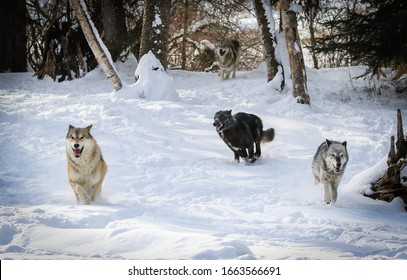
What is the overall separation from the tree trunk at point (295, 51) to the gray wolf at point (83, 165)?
4.20 meters

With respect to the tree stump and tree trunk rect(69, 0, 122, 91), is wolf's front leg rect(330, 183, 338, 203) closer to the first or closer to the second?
the tree stump

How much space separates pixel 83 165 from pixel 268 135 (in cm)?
303

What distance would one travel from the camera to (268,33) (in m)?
9.51

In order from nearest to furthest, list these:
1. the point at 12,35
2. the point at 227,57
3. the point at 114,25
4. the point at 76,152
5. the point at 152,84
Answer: the point at 76,152
the point at 12,35
the point at 152,84
the point at 114,25
the point at 227,57

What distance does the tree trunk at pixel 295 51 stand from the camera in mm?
7738

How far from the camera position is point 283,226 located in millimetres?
3600

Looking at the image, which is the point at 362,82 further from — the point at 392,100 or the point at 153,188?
the point at 153,188

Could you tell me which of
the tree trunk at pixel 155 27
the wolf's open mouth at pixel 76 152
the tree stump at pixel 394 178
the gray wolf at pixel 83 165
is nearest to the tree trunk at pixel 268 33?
the tree trunk at pixel 155 27

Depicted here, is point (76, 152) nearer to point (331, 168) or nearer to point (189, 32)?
point (331, 168)

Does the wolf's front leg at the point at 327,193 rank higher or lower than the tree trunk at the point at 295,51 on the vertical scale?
lower

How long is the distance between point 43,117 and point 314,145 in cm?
381

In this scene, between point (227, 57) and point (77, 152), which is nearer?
point (77, 152)

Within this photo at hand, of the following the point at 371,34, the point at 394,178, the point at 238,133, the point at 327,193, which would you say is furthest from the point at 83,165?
the point at 371,34

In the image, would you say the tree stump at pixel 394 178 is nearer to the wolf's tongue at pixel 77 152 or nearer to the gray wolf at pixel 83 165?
the gray wolf at pixel 83 165
